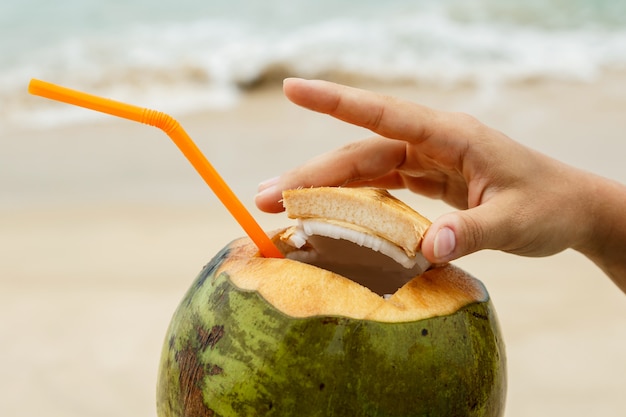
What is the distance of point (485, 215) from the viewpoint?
5.03 feet

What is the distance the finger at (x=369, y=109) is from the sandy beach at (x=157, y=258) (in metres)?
1.30

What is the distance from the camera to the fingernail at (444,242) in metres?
1.39

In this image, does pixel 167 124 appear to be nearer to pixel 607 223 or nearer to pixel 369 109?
pixel 369 109

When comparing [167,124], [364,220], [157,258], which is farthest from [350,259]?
[157,258]

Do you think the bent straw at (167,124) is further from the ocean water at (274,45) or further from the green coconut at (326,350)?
the ocean water at (274,45)

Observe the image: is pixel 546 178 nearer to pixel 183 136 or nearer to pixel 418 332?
pixel 418 332

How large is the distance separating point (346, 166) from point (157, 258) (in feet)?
6.52

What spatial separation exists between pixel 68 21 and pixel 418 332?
896cm

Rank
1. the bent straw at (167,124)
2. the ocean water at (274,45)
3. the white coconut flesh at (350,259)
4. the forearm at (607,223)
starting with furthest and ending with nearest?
the ocean water at (274,45), the forearm at (607,223), the white coconut flesh at (350,259), the bent straw at (167,124)

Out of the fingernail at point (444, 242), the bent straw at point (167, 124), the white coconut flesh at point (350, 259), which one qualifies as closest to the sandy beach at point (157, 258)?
the white coconut flesh at point (350, 259)

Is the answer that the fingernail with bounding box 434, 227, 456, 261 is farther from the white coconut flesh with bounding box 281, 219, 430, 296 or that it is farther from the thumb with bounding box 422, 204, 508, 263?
the white coconut flesh with bounding box 281, 219, 430, 296

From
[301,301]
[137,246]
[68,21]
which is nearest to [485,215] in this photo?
[301,301]

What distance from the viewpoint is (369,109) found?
1.67m

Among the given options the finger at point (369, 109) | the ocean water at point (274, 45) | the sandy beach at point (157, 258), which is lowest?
the sandy beach at point (157, 258)
